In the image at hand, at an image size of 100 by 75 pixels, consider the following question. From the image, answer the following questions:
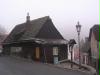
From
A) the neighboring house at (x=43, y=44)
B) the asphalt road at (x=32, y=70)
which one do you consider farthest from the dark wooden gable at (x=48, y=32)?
the asphalt road at (x=32, y=70)

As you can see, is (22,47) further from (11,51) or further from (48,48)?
(11,51)

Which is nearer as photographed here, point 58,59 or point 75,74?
point 75,74

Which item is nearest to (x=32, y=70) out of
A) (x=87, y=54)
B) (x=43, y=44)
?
(x=43, y=44)

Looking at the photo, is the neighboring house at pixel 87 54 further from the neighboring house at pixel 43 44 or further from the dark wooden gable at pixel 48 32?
the dark wooden gable at pixel 48 32

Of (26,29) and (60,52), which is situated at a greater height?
(26,29)

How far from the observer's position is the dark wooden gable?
3944 centimetres

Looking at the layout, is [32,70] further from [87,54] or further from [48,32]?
[87,54]

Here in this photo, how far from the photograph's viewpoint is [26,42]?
1553 inches

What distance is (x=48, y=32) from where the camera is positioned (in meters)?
40.4

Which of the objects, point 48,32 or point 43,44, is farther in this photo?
point 48,32

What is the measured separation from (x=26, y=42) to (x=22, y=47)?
2479 millimetres

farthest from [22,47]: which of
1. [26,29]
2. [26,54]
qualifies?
[26,29]

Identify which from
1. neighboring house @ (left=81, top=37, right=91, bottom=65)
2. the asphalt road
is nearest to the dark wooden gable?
neighboring house @ (left=81, top=37, right=91, bottom=65)

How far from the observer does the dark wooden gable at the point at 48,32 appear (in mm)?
39438
